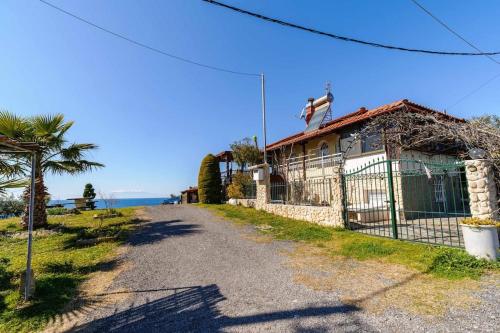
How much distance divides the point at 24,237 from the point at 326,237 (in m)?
12.5

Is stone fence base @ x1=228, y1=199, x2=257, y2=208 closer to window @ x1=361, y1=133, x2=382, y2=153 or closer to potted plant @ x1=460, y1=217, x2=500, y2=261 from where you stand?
window @ x1=361, y1=133, x2=382, y2=153

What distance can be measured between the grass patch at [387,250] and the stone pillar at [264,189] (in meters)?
3.84

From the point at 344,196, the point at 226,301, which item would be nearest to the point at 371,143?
the point at 344,196

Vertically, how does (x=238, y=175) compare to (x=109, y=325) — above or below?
above

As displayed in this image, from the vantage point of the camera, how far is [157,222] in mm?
13352

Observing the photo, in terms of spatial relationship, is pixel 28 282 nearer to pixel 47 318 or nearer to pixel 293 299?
pixel 47 318

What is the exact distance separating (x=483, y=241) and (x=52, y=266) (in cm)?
1036

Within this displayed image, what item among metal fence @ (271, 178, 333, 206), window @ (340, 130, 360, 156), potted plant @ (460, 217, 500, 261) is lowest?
potted plant @ (460, 217, 500, 261)

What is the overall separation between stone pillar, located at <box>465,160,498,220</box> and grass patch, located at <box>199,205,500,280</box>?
4.16ft

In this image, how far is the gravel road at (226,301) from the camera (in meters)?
3.65

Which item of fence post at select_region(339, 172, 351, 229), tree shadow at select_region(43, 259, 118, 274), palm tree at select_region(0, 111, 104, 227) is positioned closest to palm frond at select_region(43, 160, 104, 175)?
palm tree at select_region(0, 111, 104, 227)

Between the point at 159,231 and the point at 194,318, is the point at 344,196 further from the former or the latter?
the point at 194,318

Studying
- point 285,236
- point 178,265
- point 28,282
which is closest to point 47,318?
point 28,282

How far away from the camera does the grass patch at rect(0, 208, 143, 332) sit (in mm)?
4493
